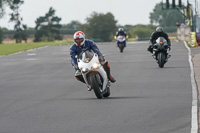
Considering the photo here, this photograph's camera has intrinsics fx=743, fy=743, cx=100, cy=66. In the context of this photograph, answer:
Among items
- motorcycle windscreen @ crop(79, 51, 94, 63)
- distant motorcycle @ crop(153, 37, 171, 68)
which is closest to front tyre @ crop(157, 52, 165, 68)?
distant motorcycle @ crop(153, 37, 171, 68)

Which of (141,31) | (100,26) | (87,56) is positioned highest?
(87,56)

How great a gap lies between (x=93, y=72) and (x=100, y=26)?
150352mm

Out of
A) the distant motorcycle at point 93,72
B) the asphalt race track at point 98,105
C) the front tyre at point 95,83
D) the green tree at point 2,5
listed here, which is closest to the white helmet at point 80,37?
the distant motorcycle at point 93,72

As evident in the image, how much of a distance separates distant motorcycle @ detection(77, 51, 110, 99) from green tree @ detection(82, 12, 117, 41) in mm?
143214

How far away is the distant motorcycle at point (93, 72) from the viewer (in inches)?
625

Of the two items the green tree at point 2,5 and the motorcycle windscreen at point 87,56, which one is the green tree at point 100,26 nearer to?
the green tree at point 2,5

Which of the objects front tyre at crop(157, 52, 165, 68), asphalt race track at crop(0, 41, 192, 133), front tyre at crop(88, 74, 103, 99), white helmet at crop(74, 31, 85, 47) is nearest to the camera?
asphalt race track at crop(0, 41, 192, 133)

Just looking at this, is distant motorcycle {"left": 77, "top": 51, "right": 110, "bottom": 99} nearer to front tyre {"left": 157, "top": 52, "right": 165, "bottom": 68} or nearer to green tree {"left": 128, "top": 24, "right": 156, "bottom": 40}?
front tyre {"left": 157, "top": 52, "right": 165, "bottom": 68}

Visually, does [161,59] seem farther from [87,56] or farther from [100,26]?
[100,26]

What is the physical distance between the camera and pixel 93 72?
1592 centimetres

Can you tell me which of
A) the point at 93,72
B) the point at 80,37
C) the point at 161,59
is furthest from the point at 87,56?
the point at 161,59

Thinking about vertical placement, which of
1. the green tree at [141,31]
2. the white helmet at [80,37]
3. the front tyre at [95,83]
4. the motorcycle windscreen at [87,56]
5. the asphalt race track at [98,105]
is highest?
the white helmet at [80,37]

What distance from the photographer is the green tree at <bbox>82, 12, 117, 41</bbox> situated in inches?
6417

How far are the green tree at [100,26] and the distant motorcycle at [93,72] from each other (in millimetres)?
143214
